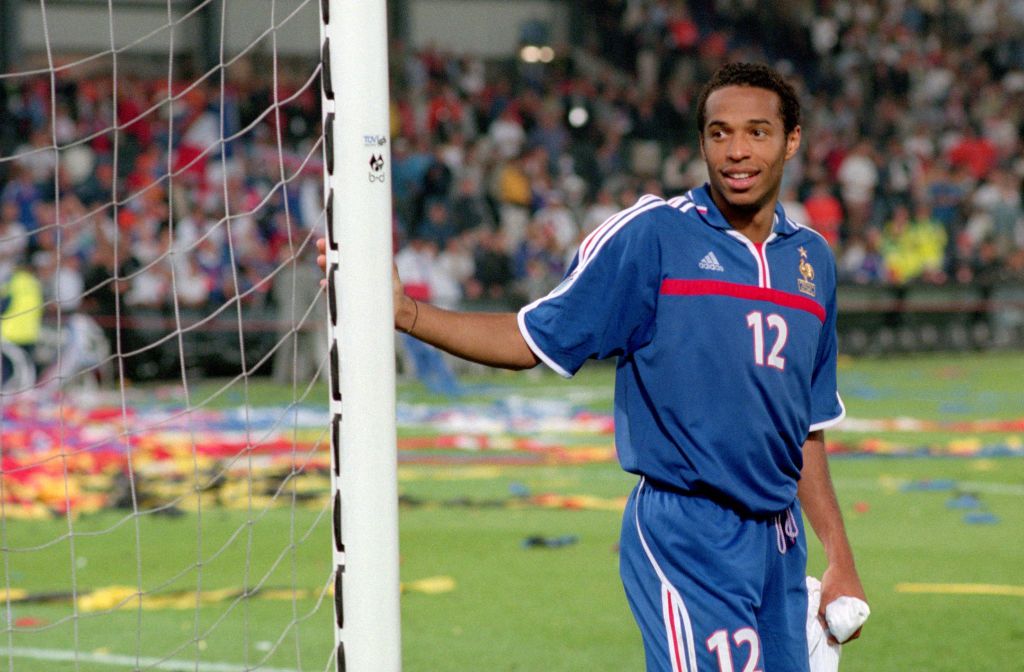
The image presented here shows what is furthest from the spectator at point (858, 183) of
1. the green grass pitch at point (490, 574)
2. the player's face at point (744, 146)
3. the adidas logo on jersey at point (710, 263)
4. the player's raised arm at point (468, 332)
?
the player's raised arm at point (468, 332)

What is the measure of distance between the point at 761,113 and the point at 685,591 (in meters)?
1.13

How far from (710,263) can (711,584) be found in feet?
2.42

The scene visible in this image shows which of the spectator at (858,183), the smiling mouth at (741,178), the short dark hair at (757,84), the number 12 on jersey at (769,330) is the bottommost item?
the spectator at (858,183)

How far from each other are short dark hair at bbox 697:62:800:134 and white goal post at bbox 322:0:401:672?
78 centimetres

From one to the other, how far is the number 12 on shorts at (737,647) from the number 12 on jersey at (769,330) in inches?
24.1

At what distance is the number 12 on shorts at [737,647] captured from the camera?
3.60m

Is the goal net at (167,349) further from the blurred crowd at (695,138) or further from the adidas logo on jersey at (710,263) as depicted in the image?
the blurred crowd at (695,138)

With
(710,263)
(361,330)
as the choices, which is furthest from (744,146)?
(361,330)

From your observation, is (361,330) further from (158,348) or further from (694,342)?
(158,348)

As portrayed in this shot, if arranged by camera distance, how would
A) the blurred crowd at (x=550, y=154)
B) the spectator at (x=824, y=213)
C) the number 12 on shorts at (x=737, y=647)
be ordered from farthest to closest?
the spectator at (x=824, y=213), the blurred crowd at (x=550, y=154), the number 12 on shorts at (x=737, y=647)

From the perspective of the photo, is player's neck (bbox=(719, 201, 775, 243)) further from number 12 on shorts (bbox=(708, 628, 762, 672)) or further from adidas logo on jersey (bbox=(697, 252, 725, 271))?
number 12 on shorts (bbox=(708, 628, 762, 672))

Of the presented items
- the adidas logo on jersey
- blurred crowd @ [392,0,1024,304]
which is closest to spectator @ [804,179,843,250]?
blurred crowd @ [392,0,1024,304]

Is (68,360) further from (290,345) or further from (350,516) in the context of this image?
(350,516)

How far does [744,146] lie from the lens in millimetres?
3777
